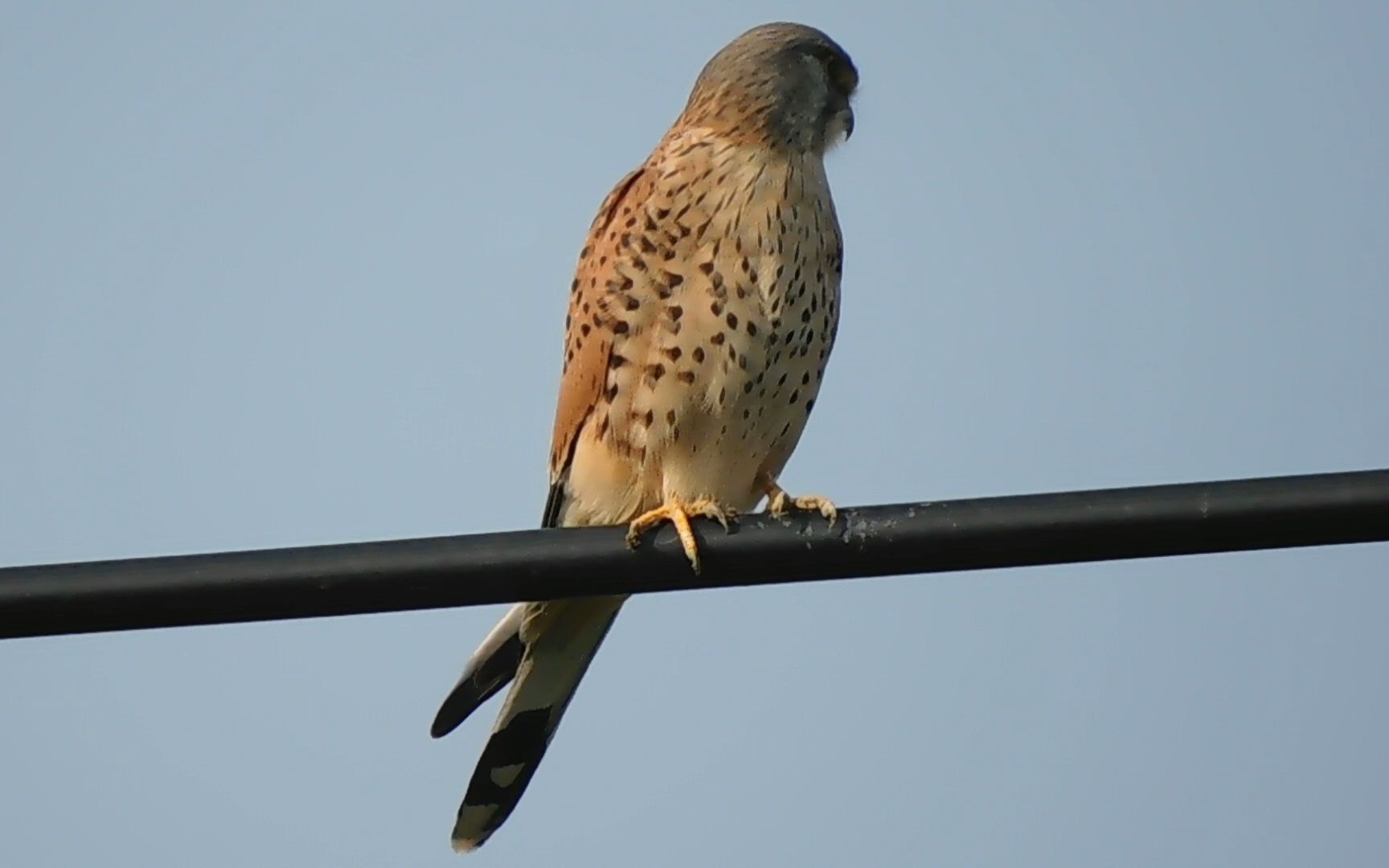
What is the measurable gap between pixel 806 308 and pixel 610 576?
175 centimetres

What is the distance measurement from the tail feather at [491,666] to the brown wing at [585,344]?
0.99ft

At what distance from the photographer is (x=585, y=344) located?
5.11 meters

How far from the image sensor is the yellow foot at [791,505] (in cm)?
345

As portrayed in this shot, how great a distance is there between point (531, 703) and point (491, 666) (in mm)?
226

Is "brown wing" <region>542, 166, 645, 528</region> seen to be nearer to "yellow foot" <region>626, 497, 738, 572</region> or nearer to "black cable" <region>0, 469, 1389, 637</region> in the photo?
"yellow foot" <region>626, 497, 738, 572</region>

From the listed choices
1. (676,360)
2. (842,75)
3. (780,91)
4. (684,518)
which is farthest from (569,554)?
(842,75)

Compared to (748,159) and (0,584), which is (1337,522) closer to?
(0,584)

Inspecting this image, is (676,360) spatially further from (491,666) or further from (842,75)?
(842,75)

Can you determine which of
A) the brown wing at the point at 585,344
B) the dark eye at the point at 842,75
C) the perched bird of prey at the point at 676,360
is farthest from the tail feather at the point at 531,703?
the dark eye at the point at 842,75

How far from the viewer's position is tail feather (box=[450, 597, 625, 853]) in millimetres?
5008

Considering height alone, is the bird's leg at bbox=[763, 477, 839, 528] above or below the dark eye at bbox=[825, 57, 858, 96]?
below

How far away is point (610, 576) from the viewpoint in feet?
11.1

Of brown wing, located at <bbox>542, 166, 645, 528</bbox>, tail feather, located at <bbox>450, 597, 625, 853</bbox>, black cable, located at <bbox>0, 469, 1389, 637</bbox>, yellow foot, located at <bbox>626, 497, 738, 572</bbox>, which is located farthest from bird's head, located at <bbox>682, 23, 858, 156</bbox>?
black cable, located at <bbox>0, 469, 1389, 637</bbox>

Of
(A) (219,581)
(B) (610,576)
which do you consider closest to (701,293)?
(B) (610,576)
